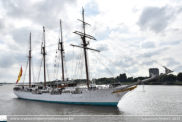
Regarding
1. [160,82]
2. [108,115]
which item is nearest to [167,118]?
[108,115]

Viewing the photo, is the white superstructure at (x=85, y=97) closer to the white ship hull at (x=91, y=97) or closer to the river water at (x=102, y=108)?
the white ship hull at (x=91, y=97)

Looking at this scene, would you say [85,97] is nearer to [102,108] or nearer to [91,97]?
[91,97]

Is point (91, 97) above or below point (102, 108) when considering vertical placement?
above

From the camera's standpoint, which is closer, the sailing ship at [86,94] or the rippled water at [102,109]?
the rippled water at [102,109]

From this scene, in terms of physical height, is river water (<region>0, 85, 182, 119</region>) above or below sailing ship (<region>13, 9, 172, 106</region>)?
below

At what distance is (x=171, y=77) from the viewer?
4643 inches

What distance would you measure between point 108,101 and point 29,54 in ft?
116

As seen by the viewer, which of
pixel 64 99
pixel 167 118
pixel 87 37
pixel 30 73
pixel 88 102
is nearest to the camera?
pixel 167 118

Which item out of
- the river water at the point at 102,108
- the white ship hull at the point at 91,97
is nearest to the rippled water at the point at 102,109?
the river water at the point at 102,108

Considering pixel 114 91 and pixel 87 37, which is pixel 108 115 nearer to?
pixel 114 91

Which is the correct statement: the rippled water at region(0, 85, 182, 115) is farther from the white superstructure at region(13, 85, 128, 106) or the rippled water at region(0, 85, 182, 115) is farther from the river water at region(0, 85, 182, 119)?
the white superstructure at region(13, 85, 128, 106)

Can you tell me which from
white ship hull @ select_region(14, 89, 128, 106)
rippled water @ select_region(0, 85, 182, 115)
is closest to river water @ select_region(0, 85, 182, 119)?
rippled water @ select_region(0, 85, 182, 115)

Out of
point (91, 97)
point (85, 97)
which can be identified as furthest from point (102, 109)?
point (85, 97)

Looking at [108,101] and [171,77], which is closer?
[108,101]
